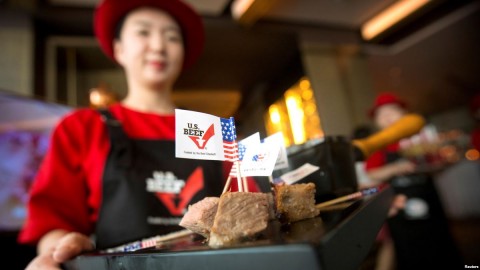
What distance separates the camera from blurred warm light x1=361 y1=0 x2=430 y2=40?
2677 millimetres

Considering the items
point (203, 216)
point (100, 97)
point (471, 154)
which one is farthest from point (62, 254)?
point (471, 154)

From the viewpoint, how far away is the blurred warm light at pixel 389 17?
268cm

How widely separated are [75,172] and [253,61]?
261cm

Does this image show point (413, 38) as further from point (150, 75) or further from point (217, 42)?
point (150, 75)

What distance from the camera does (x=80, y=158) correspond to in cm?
85

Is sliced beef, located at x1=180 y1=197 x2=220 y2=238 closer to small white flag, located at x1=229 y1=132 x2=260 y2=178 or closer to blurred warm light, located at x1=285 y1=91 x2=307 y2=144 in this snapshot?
small white flag, located at x1=229 y1=132 x2=260 y2=178

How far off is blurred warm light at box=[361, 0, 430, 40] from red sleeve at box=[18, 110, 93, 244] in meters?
2.98

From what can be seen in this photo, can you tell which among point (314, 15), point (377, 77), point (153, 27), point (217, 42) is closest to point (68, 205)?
point (153, 27)

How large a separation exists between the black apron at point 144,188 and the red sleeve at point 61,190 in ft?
0.28

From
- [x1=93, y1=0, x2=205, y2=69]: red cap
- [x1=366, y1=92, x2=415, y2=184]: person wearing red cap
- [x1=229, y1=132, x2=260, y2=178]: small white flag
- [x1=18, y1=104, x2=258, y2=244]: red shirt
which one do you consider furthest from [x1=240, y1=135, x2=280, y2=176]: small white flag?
[x1=366, y1=92, x2=415, y2=184]: person wearing red cap

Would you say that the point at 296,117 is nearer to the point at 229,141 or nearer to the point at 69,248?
the point at 229,141

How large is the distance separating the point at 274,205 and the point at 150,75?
69 cm

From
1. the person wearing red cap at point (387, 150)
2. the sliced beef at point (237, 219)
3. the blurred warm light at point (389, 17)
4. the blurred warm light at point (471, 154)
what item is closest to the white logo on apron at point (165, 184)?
the sliced beef at point (237, 219)

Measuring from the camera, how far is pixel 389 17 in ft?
9.37
